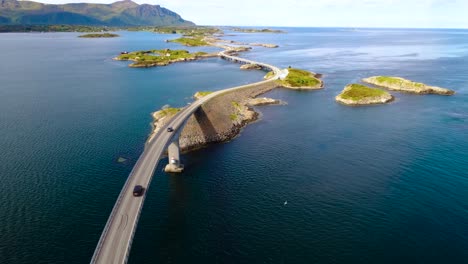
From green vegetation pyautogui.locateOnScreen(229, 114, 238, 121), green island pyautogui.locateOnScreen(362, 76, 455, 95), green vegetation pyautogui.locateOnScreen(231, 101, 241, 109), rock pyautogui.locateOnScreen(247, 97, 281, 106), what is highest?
green island pyautogui.locateOnScreen(362, 76, 455, 95)

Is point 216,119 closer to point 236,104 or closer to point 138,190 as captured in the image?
point 236,104

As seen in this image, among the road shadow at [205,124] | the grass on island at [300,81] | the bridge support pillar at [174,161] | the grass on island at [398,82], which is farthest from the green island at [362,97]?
the bridge support pillar at [174,161]

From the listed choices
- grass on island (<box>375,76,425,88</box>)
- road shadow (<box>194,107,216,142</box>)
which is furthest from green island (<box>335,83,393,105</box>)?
road shadow (<box>194,107,216,142</box>)

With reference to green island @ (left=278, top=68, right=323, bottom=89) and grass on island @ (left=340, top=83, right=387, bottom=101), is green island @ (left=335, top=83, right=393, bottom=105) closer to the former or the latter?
grass on island @ (left=340, top=83, right=387, bottom=101)

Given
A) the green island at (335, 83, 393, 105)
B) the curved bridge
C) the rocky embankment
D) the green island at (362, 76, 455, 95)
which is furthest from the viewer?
the green island at (362, 76, 455, 95)

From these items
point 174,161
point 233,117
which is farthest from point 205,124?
point 174,161

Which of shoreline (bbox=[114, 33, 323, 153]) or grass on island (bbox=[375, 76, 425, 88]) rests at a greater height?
grass on island (bbox=[375, 76, 425, 88])

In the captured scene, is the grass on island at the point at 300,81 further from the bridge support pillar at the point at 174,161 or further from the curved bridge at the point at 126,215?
the curved bridge at the point at 126,215
